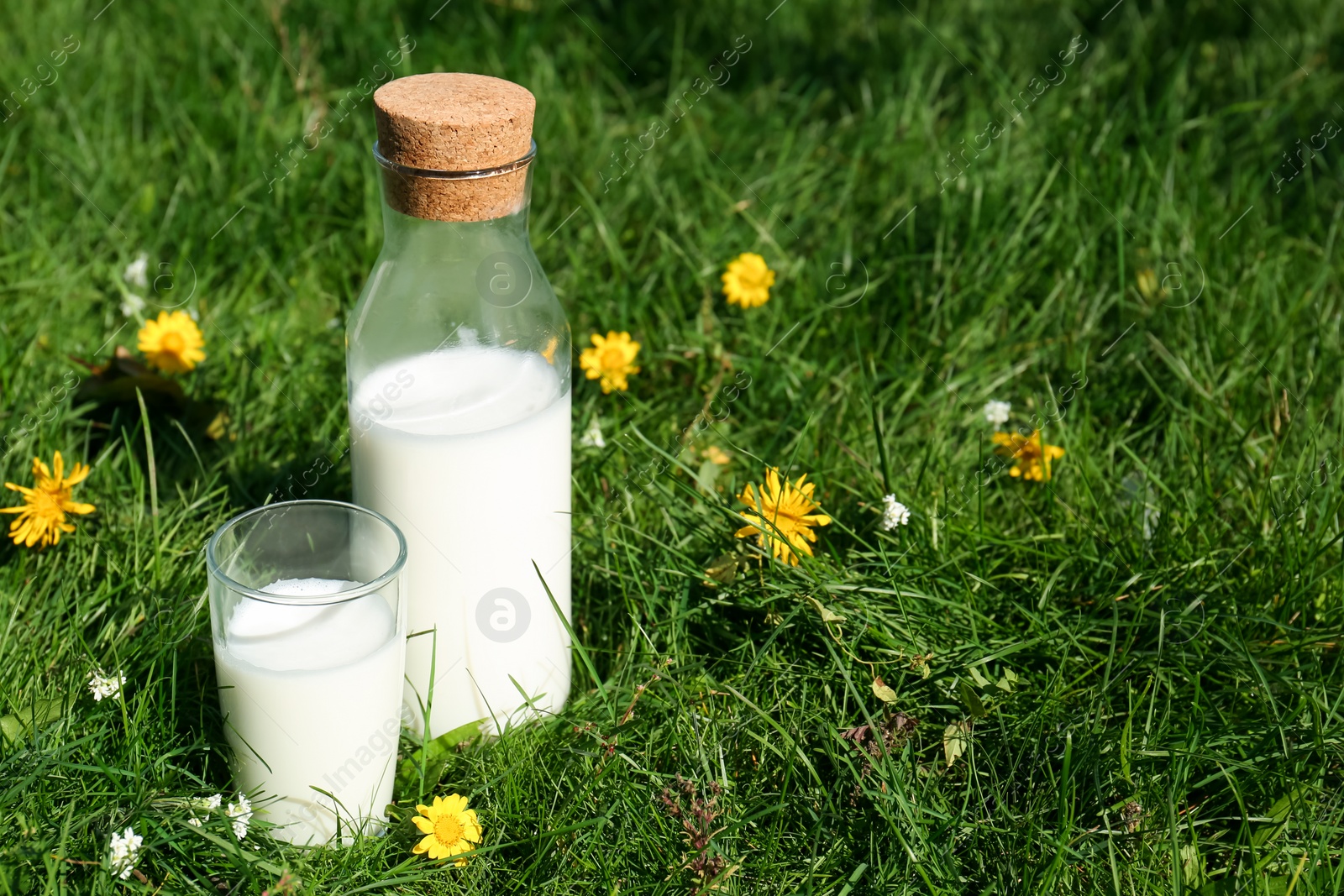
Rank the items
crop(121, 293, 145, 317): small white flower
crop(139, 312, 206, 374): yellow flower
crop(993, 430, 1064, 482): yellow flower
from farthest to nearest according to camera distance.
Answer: crop(121, 293, 145, 317): small white flower → crop(139, 312, 206, 374): yellow flower → crop(993, 430, 1064, 482): yellow flower

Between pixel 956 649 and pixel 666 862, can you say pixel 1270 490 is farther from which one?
pixel 666 862

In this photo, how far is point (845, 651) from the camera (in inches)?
81.1

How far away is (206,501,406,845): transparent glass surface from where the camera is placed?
1817 mm

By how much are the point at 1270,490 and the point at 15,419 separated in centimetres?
242

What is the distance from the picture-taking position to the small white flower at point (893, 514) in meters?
2.21

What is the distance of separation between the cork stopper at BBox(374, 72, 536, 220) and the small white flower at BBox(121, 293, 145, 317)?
1.35 m

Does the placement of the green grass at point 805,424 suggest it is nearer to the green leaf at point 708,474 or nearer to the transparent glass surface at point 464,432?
the green leaf at point 708,474

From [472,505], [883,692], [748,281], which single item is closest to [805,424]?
[748,281]

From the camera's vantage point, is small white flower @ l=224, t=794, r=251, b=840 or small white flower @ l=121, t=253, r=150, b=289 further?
small white flower @ l=121, t=253, r=150, b=289

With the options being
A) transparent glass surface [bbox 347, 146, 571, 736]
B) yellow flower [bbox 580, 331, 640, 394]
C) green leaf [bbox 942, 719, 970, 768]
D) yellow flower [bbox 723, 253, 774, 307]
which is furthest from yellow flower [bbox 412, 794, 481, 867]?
yellow flower [bbox 723, 253, 774, 307]

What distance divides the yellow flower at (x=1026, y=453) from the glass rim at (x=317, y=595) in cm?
120

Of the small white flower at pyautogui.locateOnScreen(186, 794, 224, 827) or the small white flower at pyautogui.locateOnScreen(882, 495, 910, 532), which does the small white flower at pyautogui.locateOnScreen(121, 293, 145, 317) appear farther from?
the small white flower at pyautogui.locateOnScreen(882, 495, 910, 532)

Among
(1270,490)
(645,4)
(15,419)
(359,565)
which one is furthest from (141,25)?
(1270,490)

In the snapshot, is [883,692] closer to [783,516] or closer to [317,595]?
[783,516]
